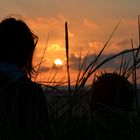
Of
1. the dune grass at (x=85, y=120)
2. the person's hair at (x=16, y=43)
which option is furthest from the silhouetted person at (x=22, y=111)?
the person's hair at (x=16, y=43)

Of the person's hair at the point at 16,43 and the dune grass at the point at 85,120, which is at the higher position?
the person's hair at the point at 16,43

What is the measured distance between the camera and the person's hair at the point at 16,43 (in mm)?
2766

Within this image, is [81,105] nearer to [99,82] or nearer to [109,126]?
[109,126]

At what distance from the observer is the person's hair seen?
277 cm

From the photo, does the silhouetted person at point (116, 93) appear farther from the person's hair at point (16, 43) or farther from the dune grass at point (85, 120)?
the person's hair at point (16, 43)

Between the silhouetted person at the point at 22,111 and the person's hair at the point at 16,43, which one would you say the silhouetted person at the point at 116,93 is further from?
the person's hair at the point at 16,43

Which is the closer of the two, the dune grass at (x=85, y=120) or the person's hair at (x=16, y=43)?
the dune grass at (x=85, y=120)

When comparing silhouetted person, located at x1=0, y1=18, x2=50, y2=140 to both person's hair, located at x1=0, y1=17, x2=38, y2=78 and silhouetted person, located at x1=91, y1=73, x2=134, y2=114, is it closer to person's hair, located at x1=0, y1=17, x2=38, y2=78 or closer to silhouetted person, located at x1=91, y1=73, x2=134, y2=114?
silhouetted person, located at x1=91, y1=73, x2=134, y2=114

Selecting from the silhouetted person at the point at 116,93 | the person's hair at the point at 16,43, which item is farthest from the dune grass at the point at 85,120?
the person's hair at the point at 16,43

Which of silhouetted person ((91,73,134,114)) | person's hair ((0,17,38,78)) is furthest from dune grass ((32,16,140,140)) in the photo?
person's hair ((0,17,38,78))

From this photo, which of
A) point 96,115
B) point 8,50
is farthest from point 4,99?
point 8,50

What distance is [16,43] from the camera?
278 cm

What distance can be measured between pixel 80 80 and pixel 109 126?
197mm

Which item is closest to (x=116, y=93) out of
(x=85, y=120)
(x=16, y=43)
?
(x=85, y=120)
